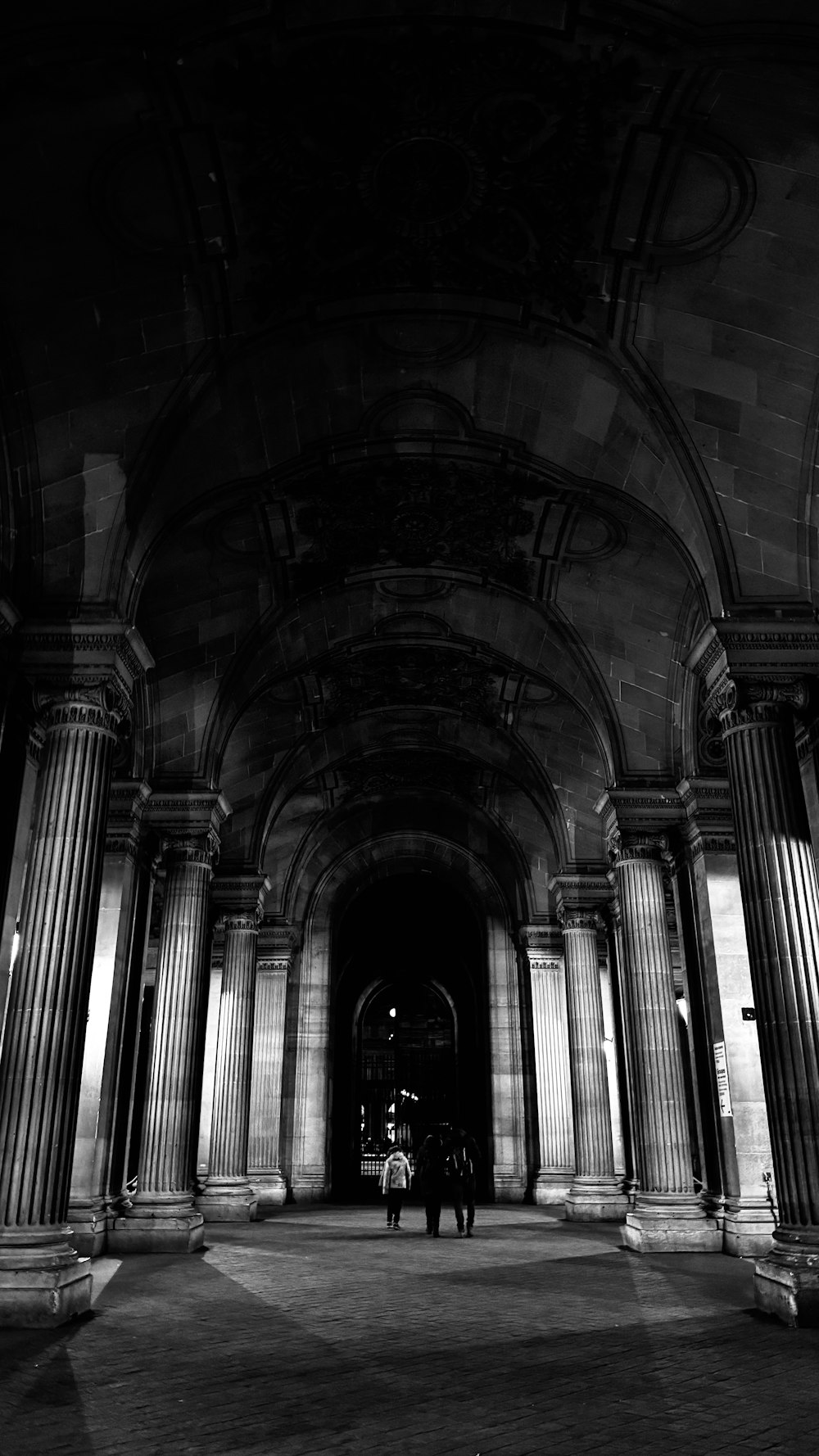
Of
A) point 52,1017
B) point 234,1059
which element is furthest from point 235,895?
point 52,1017

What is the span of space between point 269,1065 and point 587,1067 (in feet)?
25.1

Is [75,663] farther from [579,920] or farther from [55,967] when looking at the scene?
[579,920]

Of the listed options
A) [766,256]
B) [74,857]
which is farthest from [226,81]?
[74,857]

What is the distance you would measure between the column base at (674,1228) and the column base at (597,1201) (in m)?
5.09

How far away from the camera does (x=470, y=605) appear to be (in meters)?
16.8

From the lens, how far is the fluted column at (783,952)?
8820mm

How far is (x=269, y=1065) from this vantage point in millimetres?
23219

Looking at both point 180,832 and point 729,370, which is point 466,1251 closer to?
point 180,832

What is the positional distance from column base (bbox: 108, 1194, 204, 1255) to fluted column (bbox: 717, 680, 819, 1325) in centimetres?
765

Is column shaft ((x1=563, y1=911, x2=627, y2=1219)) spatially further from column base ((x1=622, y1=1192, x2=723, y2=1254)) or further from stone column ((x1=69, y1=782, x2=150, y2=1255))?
stone column ((x1=69, y1=782, x2=150, y2=1255))

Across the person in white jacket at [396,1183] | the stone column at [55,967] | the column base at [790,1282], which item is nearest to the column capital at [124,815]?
the stone column at [55,967]

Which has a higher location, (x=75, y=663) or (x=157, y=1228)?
(x=75, y=663)

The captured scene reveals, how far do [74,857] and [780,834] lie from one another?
22.1 ft

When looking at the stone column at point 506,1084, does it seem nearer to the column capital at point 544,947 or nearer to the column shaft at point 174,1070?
the column capital at point 544,947
